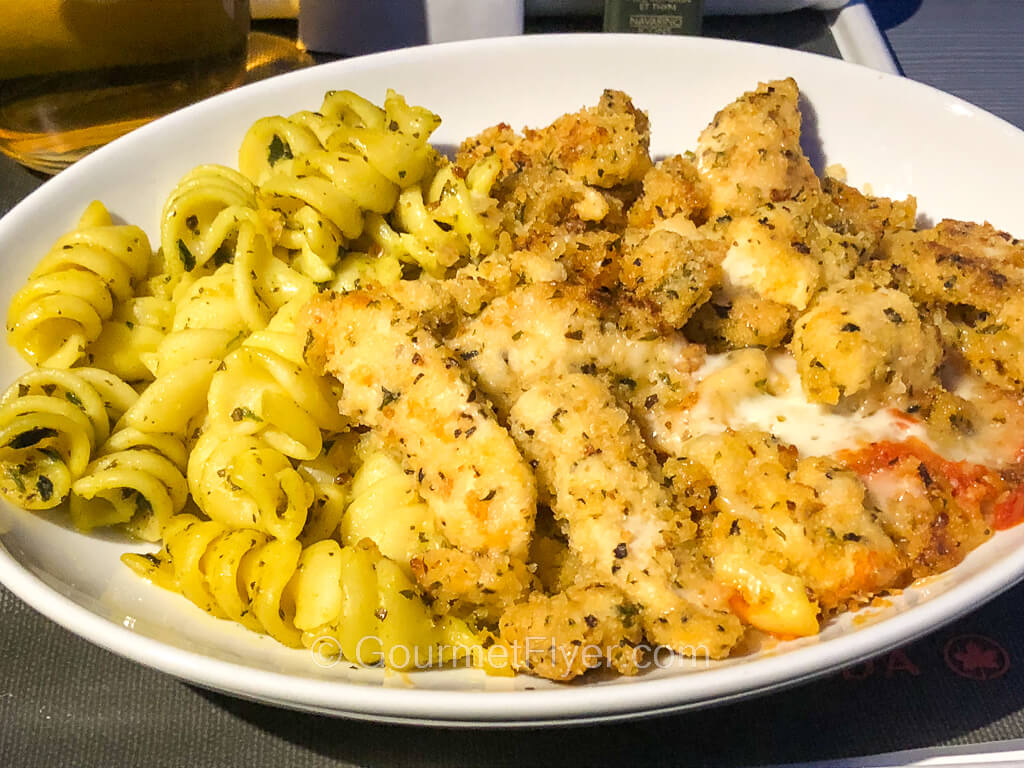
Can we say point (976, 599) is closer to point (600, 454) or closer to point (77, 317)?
point (600, 454)

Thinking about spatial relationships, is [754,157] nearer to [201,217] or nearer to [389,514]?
[389,514]

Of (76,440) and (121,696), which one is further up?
(76,440)

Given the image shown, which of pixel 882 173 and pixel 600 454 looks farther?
pixel 882 173

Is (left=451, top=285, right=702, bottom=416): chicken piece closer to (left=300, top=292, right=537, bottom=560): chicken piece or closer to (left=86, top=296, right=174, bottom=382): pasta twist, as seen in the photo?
(left=300, top=292, right=537, bottom=560): chicken piece

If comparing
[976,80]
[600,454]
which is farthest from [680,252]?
[976,80]

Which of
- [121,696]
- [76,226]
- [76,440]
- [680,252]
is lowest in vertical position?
[121,696]

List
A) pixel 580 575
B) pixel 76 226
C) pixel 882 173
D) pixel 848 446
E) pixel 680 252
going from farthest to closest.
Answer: pixel 882 173, pixel 76 226, pixel 680 252, pixel 848 446, pixel 580 575
